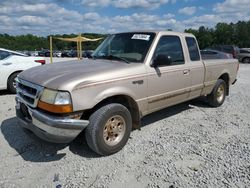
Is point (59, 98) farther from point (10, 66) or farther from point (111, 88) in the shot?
point (10, 66)

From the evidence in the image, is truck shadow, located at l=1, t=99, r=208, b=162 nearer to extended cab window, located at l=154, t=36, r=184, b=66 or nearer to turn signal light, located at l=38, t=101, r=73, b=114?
turn signal light, located at l=38, t=101, r=73, b=114

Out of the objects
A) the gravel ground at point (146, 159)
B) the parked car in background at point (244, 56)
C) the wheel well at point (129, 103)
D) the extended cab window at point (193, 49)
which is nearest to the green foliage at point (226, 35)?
the parked car in background at point (244, 56)

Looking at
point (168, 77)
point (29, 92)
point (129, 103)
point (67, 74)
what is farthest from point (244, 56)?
point (29, 92)

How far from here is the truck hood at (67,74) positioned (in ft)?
11.8

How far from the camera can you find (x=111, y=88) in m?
3.96

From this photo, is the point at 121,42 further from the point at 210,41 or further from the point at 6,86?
the point at 210,41

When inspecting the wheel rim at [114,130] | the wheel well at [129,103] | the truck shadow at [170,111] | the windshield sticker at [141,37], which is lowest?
the truck shadow at [170,111]

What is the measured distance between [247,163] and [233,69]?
13.3ft

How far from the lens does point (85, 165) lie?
3.83m

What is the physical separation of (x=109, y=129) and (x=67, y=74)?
3.40 ft

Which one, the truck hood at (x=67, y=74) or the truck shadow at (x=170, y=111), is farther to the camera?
the truck shadow at (x=170, y=111)

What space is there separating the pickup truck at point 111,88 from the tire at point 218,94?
105 centimetres

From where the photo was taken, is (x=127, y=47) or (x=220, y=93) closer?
(x=127, y=47)

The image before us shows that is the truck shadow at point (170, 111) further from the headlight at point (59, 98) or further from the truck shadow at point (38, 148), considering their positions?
the headlight at point (59, 98)
